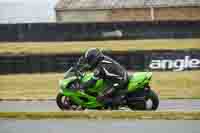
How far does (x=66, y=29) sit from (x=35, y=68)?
135 cm

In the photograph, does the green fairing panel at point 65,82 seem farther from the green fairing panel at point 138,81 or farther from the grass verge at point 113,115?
the grass verge at point 113,115

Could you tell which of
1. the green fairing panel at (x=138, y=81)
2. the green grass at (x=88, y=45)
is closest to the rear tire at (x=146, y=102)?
the green fairing panel at (x=138, y=81)

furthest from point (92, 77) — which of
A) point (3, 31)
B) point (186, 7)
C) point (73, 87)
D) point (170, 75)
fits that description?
point (186, 7)

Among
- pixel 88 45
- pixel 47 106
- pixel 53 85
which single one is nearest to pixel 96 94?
pixel 47 106

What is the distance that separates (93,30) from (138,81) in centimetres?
351

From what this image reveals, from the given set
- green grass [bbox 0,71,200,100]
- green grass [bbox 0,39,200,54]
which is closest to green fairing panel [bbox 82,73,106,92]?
green grass [bbox 0,71,200,100]

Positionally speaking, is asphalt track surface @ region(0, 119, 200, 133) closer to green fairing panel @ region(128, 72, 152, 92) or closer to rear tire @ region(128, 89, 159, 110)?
rear tire @ region(128, 89, 159, 110)

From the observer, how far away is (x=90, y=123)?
10250mm

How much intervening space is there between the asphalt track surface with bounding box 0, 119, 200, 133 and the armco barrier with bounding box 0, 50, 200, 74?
206 inches

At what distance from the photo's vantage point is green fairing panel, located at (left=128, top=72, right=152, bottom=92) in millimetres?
→ 13109

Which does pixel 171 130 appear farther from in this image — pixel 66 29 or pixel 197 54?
pixel 66 29

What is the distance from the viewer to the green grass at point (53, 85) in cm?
1539

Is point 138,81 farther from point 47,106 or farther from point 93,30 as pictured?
point 93,30

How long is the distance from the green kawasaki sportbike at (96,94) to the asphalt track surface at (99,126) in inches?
105
